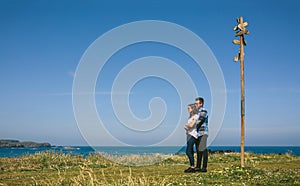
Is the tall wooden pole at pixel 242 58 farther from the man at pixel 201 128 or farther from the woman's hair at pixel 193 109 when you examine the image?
the woman's hair at pixel 193 109

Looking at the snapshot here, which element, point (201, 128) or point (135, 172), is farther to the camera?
point (135, 172)

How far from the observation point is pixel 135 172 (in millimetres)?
15547

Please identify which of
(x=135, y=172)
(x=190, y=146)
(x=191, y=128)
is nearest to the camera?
(x=191, y=128)

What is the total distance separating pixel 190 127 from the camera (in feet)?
47.3

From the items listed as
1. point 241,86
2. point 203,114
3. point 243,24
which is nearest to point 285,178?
point 203,114

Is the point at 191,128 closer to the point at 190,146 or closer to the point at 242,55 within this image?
the point at 190,146

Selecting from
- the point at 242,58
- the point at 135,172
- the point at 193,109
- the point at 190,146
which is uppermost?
the point at 242,58

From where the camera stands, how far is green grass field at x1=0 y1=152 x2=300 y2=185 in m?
11.3

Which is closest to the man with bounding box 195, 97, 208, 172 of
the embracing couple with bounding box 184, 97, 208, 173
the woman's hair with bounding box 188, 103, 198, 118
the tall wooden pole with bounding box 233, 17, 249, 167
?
the embracing couple with bounding box 184, 97, 208, 173

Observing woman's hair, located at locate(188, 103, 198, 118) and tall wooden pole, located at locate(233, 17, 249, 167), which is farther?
tall wooden pole, located at locate(233, 17, 249, 167)

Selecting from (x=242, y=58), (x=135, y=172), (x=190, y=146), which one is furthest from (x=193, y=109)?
(x=135, y=172)

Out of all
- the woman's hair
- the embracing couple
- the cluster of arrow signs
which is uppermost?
the cluster of arrow signs

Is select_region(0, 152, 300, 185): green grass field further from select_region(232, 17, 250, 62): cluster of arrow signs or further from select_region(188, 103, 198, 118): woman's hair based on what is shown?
select_region(232, 17, 250, 62): cluster of arrow signs

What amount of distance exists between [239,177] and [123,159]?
10.3 meters
